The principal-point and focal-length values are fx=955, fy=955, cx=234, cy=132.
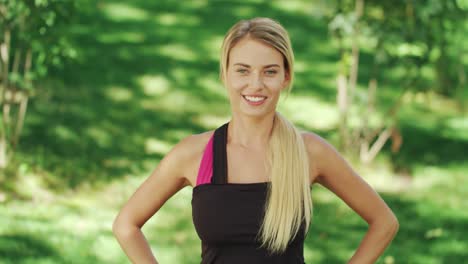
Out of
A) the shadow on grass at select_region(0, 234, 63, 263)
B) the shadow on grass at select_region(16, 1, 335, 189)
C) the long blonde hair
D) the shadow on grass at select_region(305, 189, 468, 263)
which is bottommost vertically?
the shadow on grass at select_region(305, 189, 468, 263)

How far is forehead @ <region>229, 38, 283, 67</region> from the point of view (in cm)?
324

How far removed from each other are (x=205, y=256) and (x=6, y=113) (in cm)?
467

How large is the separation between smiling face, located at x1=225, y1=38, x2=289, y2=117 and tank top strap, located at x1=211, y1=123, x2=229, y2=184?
0.14 m

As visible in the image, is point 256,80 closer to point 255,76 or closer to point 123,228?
point 255,76

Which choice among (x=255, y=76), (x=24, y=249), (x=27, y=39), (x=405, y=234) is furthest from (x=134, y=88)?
(x=255, y=76)

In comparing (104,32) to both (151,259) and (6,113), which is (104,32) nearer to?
(6,113)

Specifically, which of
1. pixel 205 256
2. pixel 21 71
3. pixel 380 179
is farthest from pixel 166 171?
pixel 21 71

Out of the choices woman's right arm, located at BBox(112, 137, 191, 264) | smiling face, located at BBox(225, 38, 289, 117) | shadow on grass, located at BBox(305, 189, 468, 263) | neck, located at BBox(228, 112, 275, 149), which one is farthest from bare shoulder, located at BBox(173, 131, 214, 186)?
shadow on grass, located at BBox(305, 189, 468, 263)

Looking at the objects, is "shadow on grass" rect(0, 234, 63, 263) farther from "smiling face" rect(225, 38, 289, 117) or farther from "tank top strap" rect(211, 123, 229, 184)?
"smiling face" rect(225, 38, 289, 117)

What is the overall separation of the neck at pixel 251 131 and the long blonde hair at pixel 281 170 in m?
0.03

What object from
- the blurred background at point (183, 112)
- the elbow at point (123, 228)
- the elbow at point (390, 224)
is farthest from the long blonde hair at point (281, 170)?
the blurred background at point (183, 112)

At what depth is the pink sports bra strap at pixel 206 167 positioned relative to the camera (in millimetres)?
3311

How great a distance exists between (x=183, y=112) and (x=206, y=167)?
20.6ft

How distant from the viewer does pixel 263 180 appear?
130 inches
